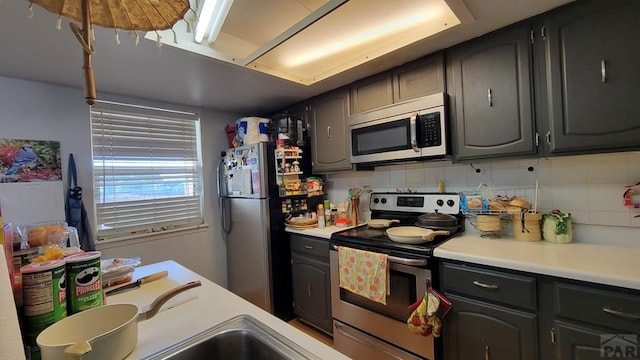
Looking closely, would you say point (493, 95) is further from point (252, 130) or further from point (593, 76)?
point (252, 130)

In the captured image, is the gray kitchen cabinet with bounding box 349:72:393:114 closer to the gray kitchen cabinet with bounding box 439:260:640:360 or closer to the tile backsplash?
the tile backsplash

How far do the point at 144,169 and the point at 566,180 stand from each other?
3254 mm

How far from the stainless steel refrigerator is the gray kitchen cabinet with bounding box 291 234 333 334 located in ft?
0.77

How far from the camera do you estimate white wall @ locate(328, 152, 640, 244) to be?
1429mm

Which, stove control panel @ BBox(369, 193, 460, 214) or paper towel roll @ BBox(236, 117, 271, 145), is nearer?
stove control panel @ BBox(369, 193, 460, 214)

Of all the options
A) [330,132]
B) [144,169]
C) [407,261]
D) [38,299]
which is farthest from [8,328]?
[144,169]

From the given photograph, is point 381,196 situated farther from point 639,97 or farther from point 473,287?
point 639,97

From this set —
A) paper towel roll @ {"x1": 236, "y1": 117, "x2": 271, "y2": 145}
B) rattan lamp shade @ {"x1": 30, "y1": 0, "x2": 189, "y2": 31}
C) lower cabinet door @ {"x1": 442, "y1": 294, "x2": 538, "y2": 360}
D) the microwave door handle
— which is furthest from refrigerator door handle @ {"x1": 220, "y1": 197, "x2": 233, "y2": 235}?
rattan lamp shade @ {"x1": 30, "y1": 0, "x2": 189, "y2": 31}

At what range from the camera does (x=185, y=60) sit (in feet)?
5.78

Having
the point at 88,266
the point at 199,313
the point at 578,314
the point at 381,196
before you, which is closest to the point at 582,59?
the point at 578,314

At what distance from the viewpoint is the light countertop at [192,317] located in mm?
747

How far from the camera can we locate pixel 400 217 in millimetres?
2236

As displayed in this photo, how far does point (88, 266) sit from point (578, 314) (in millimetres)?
1776

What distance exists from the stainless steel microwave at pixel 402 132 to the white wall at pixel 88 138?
1640 mm
